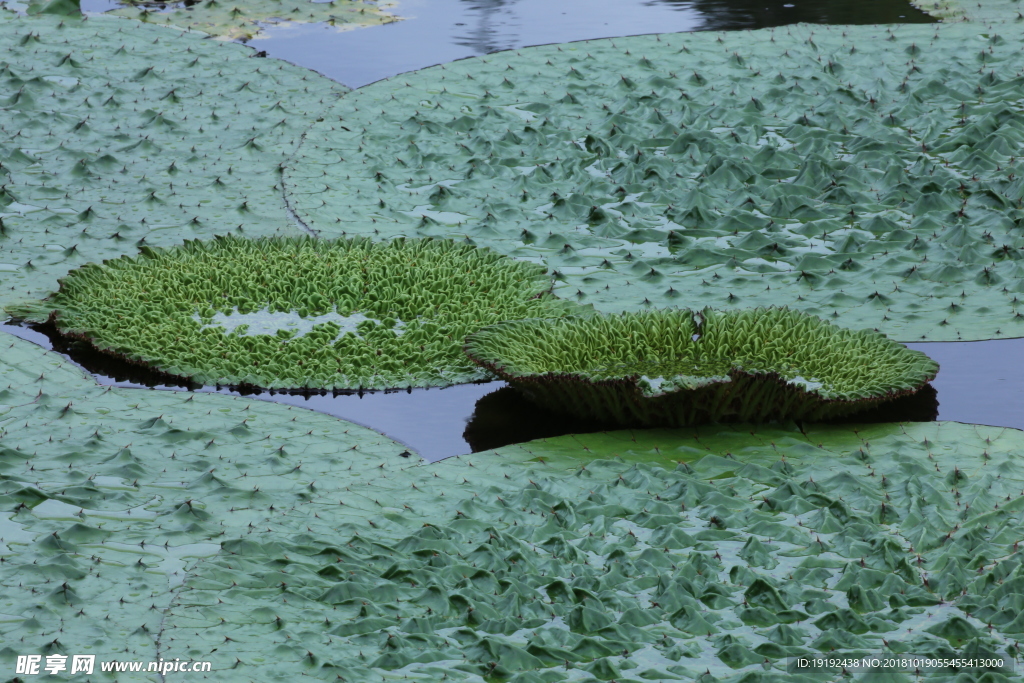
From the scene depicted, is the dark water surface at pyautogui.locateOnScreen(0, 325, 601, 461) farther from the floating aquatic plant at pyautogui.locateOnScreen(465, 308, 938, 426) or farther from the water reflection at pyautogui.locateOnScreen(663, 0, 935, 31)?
the water reflection at pyautogui.locateOnScreen(663, 0, 935, 31)

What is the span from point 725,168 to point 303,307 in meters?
2.67

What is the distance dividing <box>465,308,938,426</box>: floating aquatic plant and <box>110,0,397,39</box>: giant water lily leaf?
5564 millimetres

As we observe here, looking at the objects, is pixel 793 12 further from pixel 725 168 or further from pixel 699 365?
pixel 699 365

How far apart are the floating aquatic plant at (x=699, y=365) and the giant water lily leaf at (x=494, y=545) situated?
13 cm

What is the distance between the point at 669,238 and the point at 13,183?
386cm

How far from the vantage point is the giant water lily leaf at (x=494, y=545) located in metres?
3.45

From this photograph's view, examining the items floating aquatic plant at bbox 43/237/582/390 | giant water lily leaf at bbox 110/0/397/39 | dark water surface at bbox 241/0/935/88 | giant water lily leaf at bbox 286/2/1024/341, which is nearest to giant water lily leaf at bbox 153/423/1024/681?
floating aquatic plant at bbox 43/237/582/390

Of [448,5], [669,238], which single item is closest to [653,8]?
[448,5]

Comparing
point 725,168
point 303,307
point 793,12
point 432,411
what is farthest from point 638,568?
point 793,12

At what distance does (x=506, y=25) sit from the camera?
31.7 feet

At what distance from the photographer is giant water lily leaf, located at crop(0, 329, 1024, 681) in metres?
3.45

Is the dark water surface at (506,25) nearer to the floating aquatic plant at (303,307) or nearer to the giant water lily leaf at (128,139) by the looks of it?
the giant water lily leaf at (128,139)

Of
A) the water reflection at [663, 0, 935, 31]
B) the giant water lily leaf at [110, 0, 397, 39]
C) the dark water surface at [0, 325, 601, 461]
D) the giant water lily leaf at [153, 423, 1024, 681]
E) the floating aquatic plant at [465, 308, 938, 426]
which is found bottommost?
the dark water surface at [0, 325, 601, 461]

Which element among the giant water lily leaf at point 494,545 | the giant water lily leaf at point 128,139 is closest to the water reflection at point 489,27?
the giant water lily leaf at point 128,139
